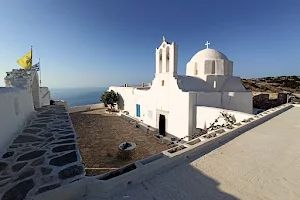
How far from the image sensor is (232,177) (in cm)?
238

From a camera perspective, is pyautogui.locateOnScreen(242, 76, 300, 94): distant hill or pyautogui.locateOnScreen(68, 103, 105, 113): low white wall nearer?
pyautogui.locateOnScreen(68, 103, 105, 113): low white wall

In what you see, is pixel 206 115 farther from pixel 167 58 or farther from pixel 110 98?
pixel 110 98

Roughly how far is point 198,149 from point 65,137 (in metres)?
2.93

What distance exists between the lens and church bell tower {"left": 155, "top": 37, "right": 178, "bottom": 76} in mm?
10477

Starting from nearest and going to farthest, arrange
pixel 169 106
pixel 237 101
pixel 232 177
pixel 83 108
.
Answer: pixel 232 177
pixel 169 106
pixel 237 101
pixel 83 108

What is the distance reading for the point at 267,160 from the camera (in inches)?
115

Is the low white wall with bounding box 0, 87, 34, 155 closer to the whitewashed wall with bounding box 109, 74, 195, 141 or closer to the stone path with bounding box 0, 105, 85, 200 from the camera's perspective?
the stone path with bounding box 0, 105, 85, 200

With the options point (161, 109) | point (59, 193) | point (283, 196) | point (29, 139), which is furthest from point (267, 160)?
point (161, 109)

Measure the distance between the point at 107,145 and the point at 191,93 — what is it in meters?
5.36

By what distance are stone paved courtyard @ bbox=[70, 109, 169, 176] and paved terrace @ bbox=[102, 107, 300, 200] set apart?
388 centimetres

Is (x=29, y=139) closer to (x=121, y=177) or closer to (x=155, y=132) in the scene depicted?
(x=121, y=177)

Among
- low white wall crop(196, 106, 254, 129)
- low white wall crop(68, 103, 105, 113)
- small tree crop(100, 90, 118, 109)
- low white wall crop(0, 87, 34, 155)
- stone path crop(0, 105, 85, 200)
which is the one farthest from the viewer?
small tree crop(100, 90, 118, 109)

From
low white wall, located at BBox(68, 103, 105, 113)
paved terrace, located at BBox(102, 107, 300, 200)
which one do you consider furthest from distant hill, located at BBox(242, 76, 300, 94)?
paved terrace, located at BBox(102, 107, 300, 200)

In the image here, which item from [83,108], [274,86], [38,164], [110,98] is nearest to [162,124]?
[110,98]
